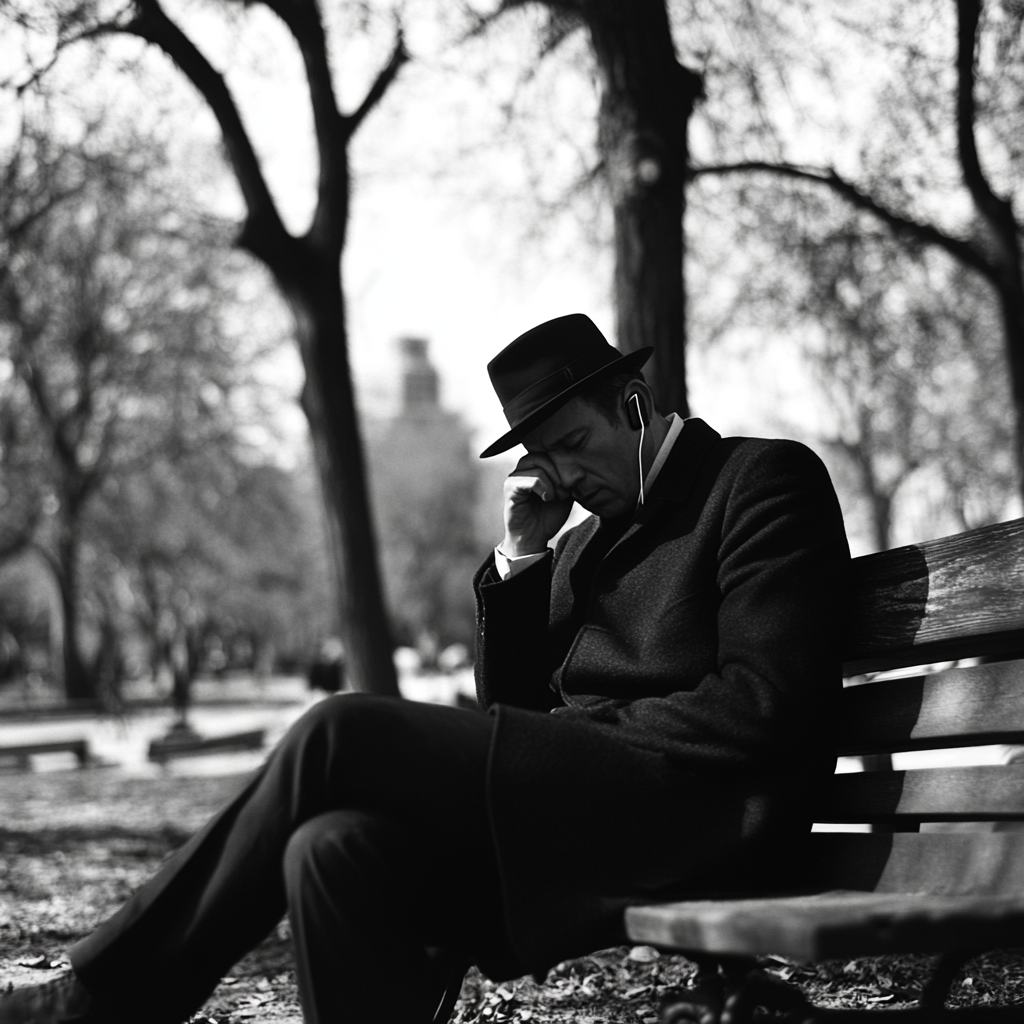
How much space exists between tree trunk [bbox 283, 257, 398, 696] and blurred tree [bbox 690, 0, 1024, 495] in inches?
120

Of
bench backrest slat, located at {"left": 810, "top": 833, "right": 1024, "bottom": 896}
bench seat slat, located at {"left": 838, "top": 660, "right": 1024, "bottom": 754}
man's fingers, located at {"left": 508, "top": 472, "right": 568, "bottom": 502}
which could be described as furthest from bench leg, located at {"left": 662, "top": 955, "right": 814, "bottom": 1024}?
man's fingers, located at {"left": 508, "top": 472, "right": 568, "bottom": 502}

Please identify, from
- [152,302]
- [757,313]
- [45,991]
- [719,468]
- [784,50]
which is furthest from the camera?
[152,302]

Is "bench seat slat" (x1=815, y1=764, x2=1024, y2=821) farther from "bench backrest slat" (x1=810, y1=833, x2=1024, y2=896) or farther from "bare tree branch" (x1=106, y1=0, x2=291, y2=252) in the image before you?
"bare tree branch" (x1=106, y1=0, x2=291, y2=252)

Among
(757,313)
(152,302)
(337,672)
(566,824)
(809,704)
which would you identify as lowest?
(337,672)

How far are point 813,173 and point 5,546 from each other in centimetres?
2084

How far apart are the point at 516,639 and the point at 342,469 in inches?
255

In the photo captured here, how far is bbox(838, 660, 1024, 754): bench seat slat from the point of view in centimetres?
241

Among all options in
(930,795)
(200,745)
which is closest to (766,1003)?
(930,795)

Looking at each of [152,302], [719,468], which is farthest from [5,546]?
[719,468]

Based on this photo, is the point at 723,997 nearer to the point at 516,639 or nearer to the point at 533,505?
the point at 516,639

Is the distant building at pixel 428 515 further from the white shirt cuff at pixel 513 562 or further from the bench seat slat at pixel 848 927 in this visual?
the bench seat slat at pixel 848 927

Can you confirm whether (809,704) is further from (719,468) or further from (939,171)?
(939,171)

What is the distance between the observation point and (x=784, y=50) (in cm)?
964

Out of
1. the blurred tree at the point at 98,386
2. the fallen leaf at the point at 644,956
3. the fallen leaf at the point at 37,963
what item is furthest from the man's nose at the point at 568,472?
the blurred tree at the point at 98,386
